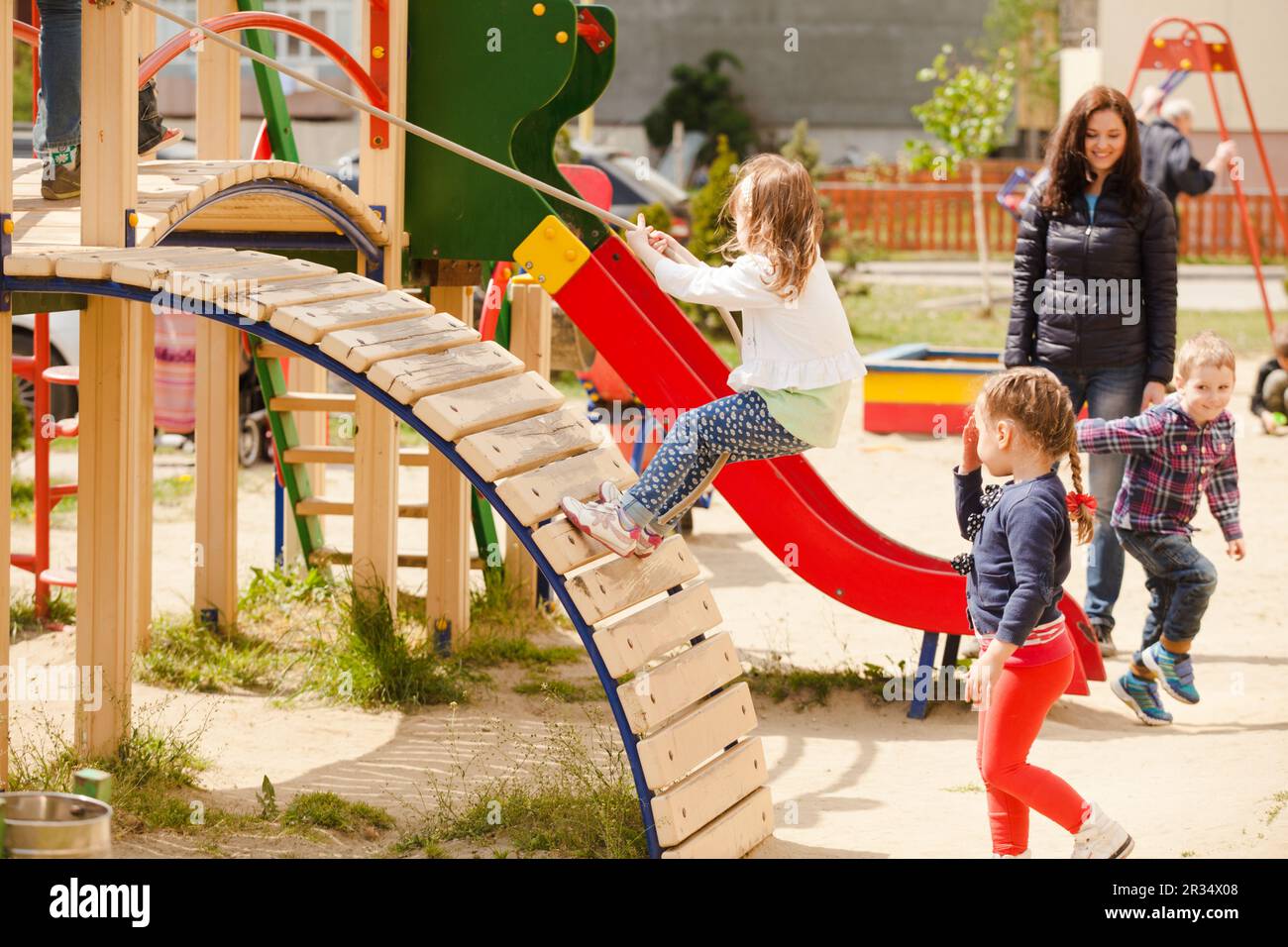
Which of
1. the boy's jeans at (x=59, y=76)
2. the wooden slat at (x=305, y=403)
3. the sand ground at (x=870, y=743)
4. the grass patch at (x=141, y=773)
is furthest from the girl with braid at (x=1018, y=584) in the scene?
the wooden slat at (x=305, y=403)

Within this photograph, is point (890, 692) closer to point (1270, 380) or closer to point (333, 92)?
point (333, 92)

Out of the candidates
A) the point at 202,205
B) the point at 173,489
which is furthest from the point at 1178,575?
the point at 173,489

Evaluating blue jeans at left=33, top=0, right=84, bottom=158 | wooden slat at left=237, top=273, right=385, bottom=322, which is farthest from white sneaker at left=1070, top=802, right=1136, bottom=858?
blue jeans at left=33, top=0, right=84, bottom=158

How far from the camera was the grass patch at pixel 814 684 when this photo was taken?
593cm

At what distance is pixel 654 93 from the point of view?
123 ft

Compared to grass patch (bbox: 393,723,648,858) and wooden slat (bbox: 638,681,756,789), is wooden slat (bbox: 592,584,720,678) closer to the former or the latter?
wooden slat (bbox: 638,681,756,789)

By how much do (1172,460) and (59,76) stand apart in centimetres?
368

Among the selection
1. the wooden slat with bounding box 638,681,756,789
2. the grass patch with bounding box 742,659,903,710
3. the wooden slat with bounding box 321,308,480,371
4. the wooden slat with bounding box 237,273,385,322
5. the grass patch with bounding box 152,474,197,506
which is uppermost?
the wooden slat with bounding box 237,273,385,322

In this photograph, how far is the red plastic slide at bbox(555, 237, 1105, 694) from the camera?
5.46 m

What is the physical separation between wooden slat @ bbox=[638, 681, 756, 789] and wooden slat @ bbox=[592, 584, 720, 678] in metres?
0.18

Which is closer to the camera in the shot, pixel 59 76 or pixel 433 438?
pixel 433 438

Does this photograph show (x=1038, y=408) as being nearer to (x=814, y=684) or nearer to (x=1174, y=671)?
(x=1174, y=671)

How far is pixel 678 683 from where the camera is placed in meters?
4.11
